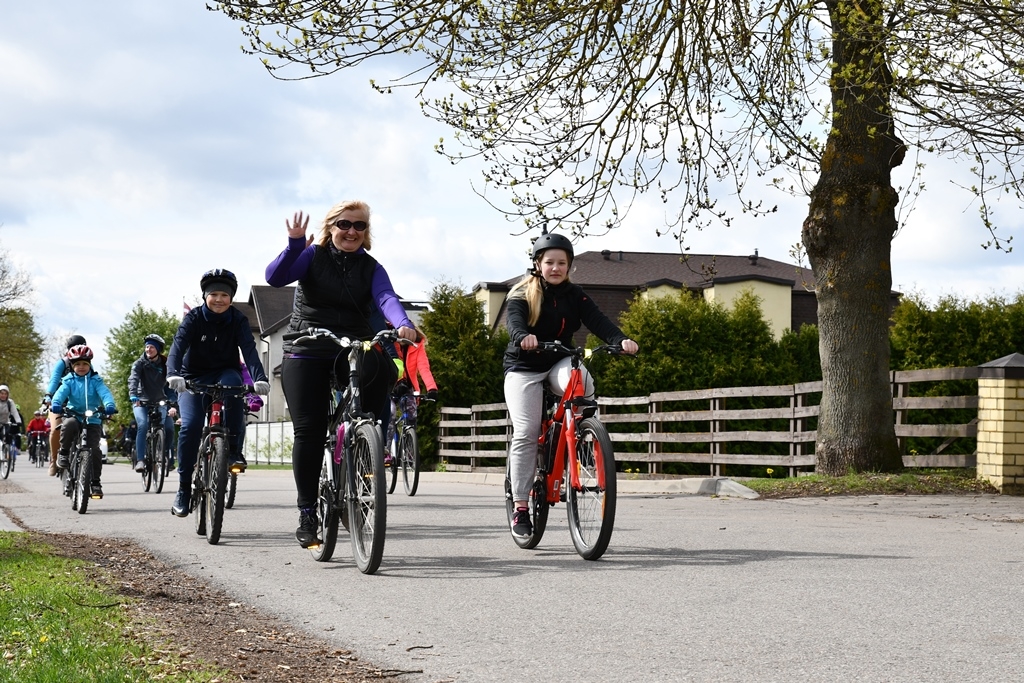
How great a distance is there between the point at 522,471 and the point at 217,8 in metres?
7.62

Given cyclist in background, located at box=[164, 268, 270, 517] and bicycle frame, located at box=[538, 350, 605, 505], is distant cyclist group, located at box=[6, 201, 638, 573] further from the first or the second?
cyclist in background, located at box=[164, 268, 270, 517]

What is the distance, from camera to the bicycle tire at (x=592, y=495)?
20.9 ft

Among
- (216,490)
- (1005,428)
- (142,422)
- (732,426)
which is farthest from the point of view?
(732,426)

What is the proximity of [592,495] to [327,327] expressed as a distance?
1.80 metres

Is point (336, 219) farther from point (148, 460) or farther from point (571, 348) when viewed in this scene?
point (148, 460)

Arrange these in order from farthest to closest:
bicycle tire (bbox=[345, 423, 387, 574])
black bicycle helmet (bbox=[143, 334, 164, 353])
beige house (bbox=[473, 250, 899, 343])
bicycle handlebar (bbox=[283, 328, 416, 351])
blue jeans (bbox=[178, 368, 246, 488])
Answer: beige house (bbox=[473, 250, 899, 343]) < black bicycle helmet (bbox=[143, 334, 164, 353]) < blue jeans (bbox=[178, 368, 246, 488]) < bicycle handlebar (bbox=[283, 328, 416, 351]) < bicycle tire (bbox=[345, 423, 387, 574])

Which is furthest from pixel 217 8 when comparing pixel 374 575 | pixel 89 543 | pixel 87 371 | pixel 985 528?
pixel 985 528

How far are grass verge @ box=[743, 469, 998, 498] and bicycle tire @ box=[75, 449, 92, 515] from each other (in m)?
6.67

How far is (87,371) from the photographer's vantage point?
40.7 feet

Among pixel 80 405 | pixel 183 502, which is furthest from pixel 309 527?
pixel 80 405

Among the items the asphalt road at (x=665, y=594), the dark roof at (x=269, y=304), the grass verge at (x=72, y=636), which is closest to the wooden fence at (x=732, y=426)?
the asphalt road at (x=665, y=594)

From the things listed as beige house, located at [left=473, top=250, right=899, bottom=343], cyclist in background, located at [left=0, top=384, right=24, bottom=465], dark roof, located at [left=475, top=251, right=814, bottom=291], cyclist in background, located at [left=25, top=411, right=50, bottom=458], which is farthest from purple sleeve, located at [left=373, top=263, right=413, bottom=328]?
dark roof, located at [left=475, top=251, right=814, bottom=291]

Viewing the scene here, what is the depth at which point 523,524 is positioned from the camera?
7184 millimetres

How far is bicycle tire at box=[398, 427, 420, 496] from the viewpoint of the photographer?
43.9 feet
